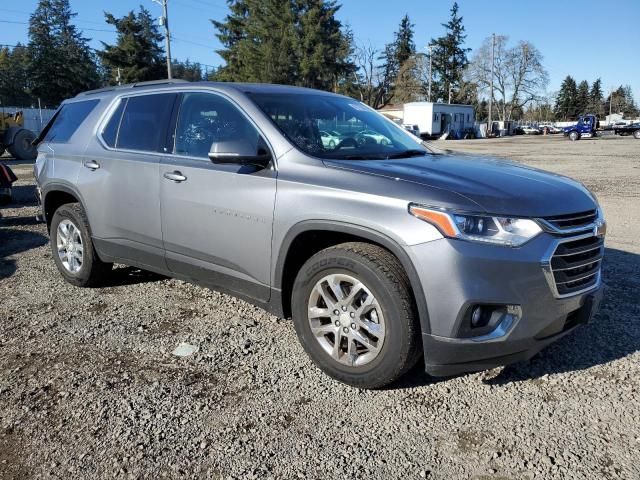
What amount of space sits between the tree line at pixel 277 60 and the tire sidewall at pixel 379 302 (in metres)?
54.9

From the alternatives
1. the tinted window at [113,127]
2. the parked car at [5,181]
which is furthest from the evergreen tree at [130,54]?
the tinted window at [113,127]

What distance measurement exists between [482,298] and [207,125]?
7.80 feet

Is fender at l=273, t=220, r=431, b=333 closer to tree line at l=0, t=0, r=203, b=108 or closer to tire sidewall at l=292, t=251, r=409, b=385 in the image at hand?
tire sidewall at l=292, t=251, r=409, b=385

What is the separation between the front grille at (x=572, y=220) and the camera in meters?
2.91

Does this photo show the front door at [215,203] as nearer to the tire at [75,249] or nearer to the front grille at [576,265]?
the tire at [75,249]

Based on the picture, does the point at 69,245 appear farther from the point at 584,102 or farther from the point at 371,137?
the point at 584,102

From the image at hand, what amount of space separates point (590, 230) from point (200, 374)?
8.25ft

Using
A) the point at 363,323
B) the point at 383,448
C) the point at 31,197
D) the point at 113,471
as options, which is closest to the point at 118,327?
the point at 113,471

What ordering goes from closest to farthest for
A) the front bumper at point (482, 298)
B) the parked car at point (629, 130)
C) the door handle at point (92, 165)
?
the front bumper at point (482, 298) → the door handle at point (92, 165) → the parked car at point (629, 130)

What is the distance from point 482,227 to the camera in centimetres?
276

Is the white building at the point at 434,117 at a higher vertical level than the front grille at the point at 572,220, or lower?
higher

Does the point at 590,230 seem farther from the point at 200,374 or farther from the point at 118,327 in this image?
the point at 118,327

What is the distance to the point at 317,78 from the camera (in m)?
59.5

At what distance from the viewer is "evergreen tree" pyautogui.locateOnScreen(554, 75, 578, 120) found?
118 meters
